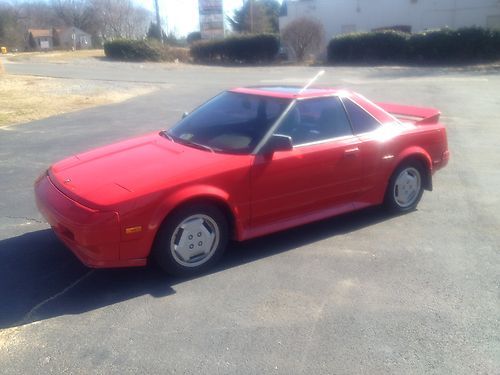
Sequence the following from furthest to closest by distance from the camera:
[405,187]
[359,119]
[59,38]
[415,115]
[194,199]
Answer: [59,38] < [415,115] < [405,187] < [359,119] < [194,199]

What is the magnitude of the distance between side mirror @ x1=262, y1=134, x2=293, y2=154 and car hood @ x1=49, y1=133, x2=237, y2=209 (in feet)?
1.30

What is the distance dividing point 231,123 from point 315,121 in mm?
841

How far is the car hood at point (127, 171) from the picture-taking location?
3.88 meters

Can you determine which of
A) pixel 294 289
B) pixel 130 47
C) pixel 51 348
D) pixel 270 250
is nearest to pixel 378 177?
pixel 270 250

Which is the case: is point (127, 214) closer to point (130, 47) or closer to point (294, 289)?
point (294, 289)

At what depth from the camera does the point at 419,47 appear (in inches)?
1336

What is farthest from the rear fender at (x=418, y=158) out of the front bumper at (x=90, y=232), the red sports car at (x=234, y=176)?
the front bumper at (x=90, y=232)

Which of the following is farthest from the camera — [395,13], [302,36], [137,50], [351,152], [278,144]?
[395,13]

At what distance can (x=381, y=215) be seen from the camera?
5750mm

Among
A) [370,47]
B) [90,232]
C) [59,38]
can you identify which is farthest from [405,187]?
[59,38]

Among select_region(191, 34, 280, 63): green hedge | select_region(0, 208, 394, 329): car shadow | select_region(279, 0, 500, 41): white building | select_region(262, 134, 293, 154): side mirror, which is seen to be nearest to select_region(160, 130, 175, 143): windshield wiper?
select_region(262, 134, 293, 154): side mirror

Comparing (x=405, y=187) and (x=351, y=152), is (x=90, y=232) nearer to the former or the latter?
(x=351, y=152)

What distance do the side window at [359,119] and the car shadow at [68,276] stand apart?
1034mm

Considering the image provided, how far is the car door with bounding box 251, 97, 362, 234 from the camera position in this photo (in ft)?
14.9
